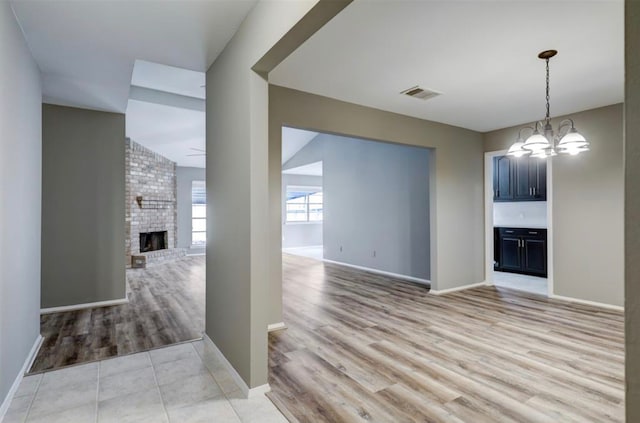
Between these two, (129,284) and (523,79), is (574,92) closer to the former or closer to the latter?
(523,79)

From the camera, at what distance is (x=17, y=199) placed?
231 cm

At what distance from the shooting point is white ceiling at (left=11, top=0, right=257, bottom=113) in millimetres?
2166

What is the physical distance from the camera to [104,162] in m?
4.32

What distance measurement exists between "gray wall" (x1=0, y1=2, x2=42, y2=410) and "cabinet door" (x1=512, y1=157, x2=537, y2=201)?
6843 mm

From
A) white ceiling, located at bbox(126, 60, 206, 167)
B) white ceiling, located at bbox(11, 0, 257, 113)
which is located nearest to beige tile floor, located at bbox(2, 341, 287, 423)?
white ceiling, located at bbox(11, 0, 257, 113)

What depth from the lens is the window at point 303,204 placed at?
1159 centimetres

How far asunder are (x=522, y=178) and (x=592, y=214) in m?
1.93

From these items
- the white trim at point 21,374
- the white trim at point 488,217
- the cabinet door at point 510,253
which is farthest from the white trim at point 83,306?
the cabinet door at point 510,253

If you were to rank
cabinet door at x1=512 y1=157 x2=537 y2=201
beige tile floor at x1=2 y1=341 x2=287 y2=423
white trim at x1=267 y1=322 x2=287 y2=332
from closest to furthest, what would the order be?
beige tile floor at x1=2 y1=341 x2=287 y2=423
white trim at x1=267 y1=322 x2=287 y2=332
cabinet door at x1=512 y1=157 x2=537 y2=201

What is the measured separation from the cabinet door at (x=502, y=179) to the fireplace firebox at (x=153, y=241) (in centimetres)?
775

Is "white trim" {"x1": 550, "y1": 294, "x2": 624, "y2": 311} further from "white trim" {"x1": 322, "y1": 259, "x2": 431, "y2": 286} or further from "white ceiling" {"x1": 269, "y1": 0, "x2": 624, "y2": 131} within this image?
"white ceiling" {"x1": 269, "y1": 0, "x2": 624, "y2": 131}

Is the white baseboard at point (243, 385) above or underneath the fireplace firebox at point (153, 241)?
underneath

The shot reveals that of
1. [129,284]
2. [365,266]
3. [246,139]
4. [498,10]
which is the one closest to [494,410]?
[246,139]

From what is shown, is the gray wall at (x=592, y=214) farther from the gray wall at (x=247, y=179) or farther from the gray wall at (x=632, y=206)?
the gray wall at (x=632, y=206)
